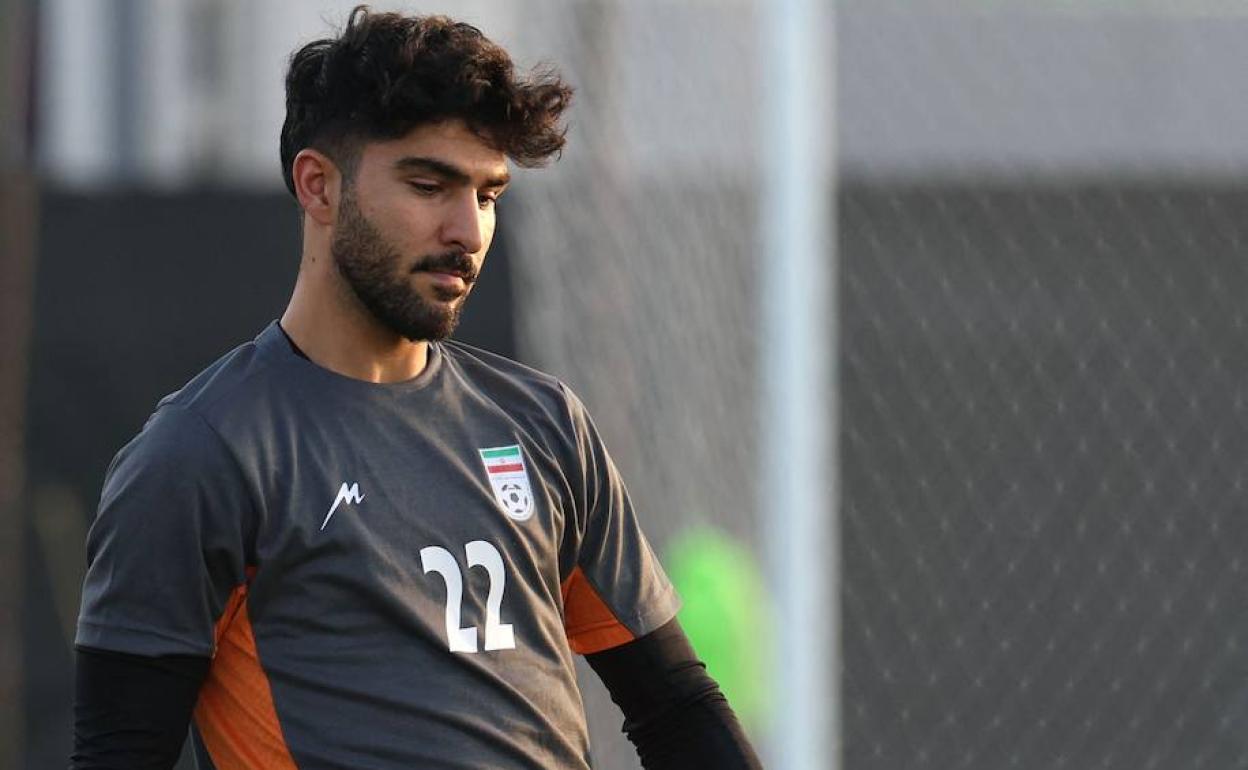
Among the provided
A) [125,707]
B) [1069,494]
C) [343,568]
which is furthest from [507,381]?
[1069,494]

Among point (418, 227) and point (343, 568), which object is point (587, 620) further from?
point (418, 227)

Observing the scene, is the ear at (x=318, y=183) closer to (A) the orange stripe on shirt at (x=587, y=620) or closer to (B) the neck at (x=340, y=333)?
(B) the neck at (x=340, y=333)

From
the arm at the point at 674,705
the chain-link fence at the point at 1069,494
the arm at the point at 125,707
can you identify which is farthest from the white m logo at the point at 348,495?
the chain-link fence at the point at 1069,494

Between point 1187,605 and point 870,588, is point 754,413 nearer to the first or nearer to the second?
point 1187,605

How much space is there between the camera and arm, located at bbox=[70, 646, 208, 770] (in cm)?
217

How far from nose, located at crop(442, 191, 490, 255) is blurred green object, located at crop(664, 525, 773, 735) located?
2.16 m

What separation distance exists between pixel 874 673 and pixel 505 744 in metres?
3.33

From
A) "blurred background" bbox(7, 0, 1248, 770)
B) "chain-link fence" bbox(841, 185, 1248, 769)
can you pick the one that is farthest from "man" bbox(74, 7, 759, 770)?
"chain-link fence" bbox(841, 185, 1248, 769)

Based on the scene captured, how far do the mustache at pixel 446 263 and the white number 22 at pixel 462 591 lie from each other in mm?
331

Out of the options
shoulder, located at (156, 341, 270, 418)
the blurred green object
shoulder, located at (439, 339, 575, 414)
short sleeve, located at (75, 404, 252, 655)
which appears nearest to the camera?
short sleeve, located at (75, 404, 252, 655)

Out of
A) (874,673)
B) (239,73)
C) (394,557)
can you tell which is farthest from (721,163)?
(239,73)

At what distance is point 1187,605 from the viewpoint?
464 cm

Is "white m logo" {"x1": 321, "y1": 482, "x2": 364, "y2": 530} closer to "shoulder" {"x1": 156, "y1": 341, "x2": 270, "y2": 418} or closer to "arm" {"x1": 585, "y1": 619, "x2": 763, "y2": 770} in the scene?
"shoulder" {"x1": 156, "y1": 341, "x2": 270, "y2": 418}

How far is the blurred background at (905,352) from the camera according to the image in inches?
185
